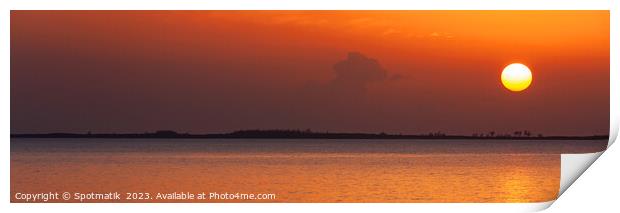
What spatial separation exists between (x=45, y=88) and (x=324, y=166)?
25.7 ft

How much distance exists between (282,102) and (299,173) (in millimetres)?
8573

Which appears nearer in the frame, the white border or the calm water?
the white border

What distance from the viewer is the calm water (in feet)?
46.6

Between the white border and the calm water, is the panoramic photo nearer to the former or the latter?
the calm water

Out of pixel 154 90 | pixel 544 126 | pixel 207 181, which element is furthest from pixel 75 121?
pixel 544 126

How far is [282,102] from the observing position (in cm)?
2486

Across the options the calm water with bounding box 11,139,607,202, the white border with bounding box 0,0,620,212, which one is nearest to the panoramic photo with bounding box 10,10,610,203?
the calm water with bounding box 11,139,607,202

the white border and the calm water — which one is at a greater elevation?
the calm water

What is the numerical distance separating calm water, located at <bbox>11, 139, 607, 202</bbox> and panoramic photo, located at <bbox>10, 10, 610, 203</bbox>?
65 mm
